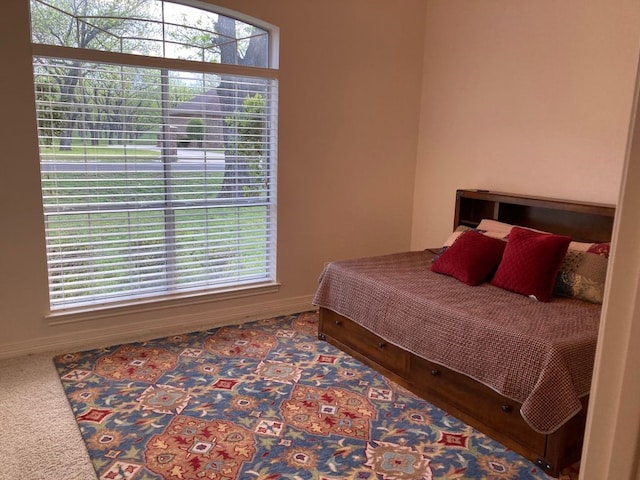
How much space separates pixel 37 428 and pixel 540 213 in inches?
135

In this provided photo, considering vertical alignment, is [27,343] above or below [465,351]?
below

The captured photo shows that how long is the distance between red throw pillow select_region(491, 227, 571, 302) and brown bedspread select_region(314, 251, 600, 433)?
0.07 m

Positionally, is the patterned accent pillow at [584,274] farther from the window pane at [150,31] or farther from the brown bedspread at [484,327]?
the window pane at [150,31]

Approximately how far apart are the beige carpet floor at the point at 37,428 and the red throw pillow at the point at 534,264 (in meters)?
2.43

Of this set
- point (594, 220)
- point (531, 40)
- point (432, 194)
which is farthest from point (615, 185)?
point (432, 194)

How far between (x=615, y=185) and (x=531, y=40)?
122 centimetres

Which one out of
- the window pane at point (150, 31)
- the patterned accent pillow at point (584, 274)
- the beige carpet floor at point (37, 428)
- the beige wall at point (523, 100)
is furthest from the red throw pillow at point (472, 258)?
the beige carpet floor at point (37, 428)

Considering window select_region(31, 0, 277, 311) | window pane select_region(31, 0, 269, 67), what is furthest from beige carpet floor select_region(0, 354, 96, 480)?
window pane select_region(31, 0, 269, 67)

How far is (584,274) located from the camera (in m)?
Answer: 2.98

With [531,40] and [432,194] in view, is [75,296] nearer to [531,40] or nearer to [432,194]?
[432,194]

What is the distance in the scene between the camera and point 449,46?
4340 mm

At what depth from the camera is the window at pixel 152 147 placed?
327cm

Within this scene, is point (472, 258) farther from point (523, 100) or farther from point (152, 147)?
point (152, 147)

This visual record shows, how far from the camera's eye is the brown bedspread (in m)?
2.21
